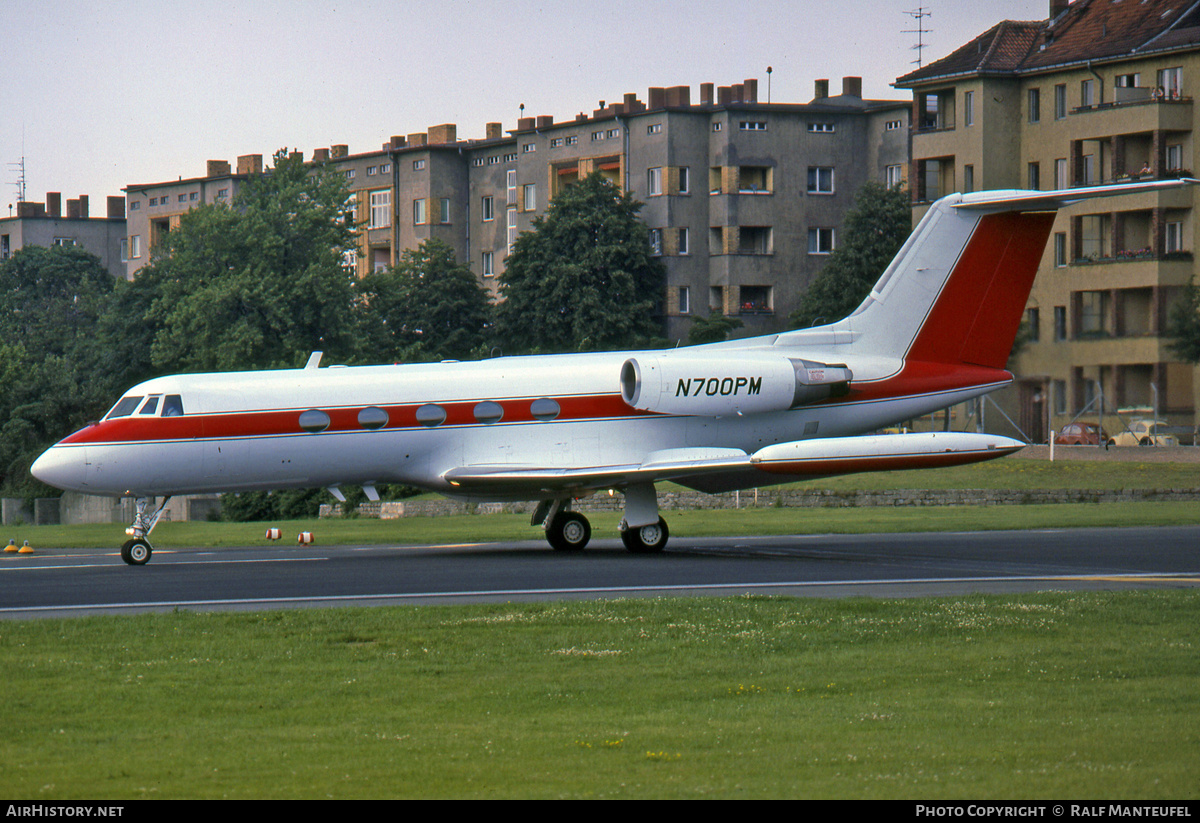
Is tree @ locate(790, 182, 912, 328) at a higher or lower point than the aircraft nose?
higher

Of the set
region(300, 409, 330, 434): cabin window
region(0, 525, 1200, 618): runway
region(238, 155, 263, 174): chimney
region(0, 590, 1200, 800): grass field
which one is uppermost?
region(238, 155, 263, 174): chimney

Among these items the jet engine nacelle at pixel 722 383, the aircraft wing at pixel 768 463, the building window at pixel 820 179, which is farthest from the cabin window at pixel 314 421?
the building window at pixel 820 179

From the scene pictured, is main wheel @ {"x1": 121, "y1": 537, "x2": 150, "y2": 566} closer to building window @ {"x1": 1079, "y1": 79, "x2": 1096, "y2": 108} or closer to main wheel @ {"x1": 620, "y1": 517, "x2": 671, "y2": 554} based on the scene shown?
main wheel @ {"x1": 620, "y1": 517, "x2": 671, "y2": 554}

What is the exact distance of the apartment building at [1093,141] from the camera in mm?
71438

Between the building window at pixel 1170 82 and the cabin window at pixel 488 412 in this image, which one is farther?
the building window at pixel 1170 82

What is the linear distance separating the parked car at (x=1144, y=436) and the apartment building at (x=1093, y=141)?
12.4 ft

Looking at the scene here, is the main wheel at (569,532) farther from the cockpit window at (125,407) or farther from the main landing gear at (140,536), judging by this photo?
the cockpit window at (125,407)

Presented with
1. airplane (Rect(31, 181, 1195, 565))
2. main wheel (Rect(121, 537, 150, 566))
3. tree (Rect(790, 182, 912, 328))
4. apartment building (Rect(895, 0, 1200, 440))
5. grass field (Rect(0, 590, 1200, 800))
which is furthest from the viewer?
tree (Rect(790, 182, 912, 328))

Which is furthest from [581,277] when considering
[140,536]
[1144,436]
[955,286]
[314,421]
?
[140,536]

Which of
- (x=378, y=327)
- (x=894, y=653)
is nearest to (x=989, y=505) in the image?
(x=894, y=653)

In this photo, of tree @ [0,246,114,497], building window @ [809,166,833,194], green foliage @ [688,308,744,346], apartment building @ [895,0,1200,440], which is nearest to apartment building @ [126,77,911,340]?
building window @ [809,166,833,194]

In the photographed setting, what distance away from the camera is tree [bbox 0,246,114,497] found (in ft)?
266

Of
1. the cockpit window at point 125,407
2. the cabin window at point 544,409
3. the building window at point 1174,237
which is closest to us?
the cockpit window at point 125,407

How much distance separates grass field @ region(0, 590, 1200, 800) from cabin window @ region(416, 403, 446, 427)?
966 centimetres
